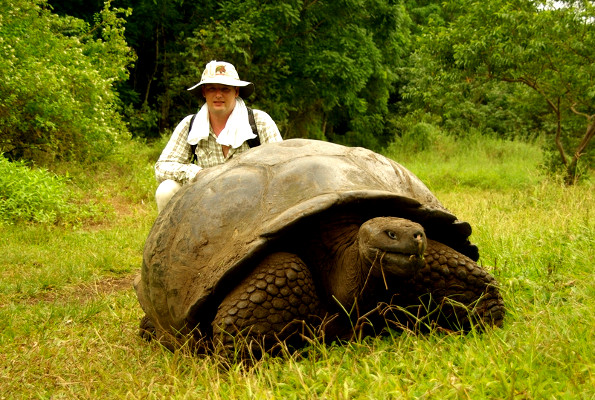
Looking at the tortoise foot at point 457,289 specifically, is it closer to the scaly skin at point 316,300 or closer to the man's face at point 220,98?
the scaly skin at point 316,300

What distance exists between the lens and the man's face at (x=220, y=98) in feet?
12.2

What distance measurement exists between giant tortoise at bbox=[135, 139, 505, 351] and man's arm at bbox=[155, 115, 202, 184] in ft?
3.42

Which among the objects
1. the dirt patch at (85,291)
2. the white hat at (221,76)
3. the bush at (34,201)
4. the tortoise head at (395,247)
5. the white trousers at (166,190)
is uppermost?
the white hat at (221,76)

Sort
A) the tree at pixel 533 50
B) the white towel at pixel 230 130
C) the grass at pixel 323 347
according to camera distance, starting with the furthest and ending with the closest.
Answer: the tree at pixel 533 50 < the white towel at pixel 230 130 < the grass at pixel 323 347

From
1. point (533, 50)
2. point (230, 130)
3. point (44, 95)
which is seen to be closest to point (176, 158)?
point (230, 130)

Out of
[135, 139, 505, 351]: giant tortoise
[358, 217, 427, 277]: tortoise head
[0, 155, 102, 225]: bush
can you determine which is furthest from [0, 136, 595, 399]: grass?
[0, 155, 102, 225]: bush

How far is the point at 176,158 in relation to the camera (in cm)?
375

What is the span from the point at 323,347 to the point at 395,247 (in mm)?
420

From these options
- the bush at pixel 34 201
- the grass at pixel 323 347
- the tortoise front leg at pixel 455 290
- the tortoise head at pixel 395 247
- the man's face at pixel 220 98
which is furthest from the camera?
the bush at pixel 34 201

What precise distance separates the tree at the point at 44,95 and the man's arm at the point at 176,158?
4.15m

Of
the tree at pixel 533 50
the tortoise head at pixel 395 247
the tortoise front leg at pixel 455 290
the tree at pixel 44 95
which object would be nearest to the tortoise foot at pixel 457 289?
the tortoise front leg at pixel 455 290

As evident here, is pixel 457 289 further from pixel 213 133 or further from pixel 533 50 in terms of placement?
pixel 533 50

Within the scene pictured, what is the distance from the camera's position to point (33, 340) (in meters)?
2.83

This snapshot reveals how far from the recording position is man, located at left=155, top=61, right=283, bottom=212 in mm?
3623
